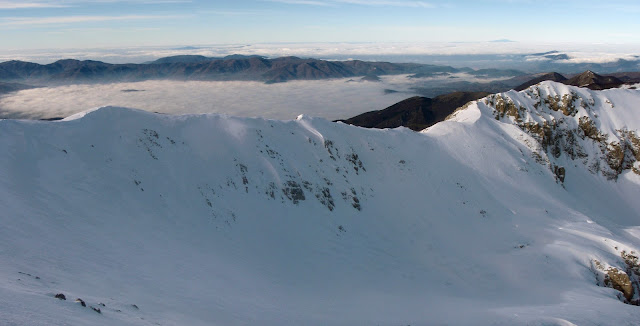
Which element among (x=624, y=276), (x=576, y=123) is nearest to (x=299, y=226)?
(x=624, y=276)

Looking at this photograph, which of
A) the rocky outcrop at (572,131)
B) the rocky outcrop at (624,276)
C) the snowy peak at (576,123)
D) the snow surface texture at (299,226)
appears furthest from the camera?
the rocky outcrop at (572,131)

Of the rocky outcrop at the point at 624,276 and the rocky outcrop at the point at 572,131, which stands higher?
the rocky outcrop at the point at 572,131

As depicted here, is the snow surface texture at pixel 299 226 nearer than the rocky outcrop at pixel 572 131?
Yes

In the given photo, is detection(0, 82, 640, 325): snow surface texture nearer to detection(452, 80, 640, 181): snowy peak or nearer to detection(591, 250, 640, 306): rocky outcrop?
detection(591, 250, 640, 306): rocky outcrop

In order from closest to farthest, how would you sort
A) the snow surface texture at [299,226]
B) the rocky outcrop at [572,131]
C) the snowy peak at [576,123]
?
the snow surface texture at [299,226]
the snowy peak at [576,123]
the rocky outcrop at [572,131]

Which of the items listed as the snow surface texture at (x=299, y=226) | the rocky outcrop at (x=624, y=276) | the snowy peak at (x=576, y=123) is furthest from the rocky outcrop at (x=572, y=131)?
the rocky outcrop at (x=624, y=276)

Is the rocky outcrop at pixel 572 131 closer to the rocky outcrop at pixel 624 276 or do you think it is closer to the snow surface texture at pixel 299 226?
the snow surface texture at pixel 299 226

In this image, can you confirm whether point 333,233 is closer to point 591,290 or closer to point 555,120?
point 591,290

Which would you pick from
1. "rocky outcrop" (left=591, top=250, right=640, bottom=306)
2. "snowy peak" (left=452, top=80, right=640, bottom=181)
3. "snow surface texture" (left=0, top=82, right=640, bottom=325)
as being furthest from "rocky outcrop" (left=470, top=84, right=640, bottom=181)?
"rocky outcrop" (left=591, top=250, right=640, bottom=306)
